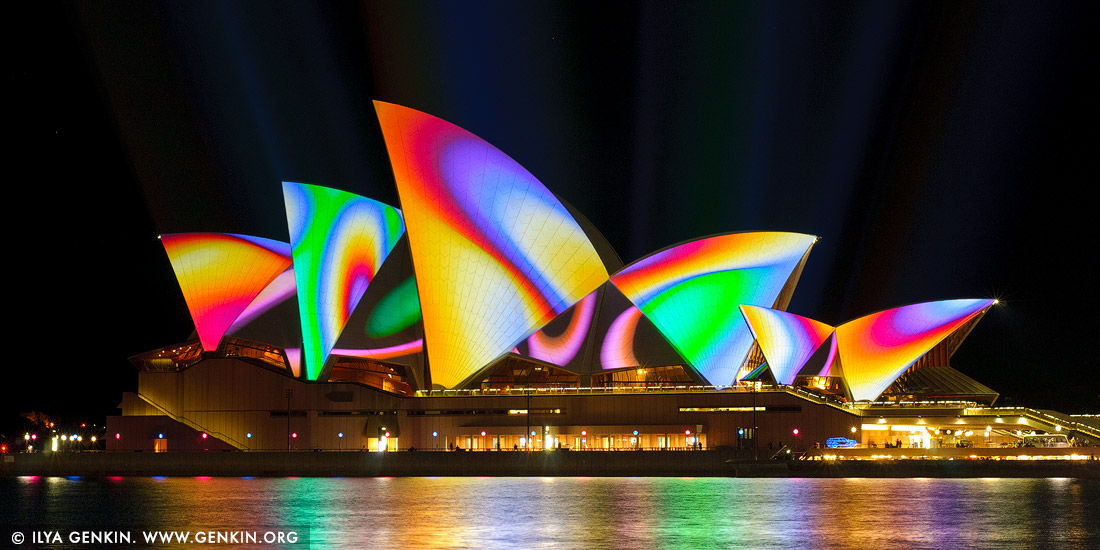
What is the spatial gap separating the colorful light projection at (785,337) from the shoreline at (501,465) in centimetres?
654

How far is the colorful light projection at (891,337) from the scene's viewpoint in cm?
5844

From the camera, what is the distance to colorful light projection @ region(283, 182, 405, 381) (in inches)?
2175

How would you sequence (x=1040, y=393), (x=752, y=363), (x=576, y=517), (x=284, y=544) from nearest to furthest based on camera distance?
(x=284, y=544), (x=576, y=517), (x=752, y=363), (x=1040, y=393)

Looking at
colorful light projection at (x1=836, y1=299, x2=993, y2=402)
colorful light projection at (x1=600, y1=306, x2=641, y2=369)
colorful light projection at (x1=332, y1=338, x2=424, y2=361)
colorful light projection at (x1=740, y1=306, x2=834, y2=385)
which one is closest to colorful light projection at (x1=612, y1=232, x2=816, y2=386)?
colorful light projection at (x1=740, y1=306, x2=834, y2=385)

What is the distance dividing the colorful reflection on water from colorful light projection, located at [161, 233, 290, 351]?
1385 cm

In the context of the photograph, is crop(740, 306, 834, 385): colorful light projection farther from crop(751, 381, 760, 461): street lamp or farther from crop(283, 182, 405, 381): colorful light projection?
crop(283, 182, 405, 381): colorful light projection

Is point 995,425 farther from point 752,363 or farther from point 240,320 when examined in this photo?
point 240,320

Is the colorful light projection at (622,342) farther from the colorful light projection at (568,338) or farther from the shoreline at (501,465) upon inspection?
the shoreline at (501,465)

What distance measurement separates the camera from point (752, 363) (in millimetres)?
69562

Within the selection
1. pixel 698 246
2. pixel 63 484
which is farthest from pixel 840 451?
pixel 63 484

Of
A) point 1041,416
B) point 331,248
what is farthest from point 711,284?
point 1041,416

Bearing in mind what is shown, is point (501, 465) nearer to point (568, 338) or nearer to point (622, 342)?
point (568, 338)

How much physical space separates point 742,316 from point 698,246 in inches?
189

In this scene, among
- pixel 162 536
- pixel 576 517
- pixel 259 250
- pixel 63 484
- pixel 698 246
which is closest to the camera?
pixel 162 536
